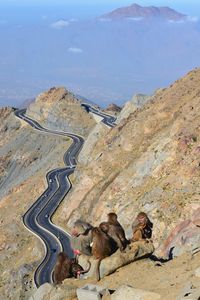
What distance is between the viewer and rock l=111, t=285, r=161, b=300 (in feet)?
68.3

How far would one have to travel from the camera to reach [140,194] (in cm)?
5691

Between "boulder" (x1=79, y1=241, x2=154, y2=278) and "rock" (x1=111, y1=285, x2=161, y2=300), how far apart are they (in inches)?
135

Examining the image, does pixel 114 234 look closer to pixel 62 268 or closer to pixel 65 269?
pixel 65 269

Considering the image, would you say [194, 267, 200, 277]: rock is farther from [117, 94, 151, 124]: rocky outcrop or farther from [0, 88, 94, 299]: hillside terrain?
[117, 94, 151, 124]: rocky outcrop

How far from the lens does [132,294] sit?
2119 cm

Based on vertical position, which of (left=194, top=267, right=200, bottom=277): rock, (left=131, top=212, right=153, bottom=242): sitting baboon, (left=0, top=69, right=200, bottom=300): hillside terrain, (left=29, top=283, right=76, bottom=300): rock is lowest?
(left=0, top=69, right=200, bottom=300): hillside terrain

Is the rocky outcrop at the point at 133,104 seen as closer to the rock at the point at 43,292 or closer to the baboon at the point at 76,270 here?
the baboon at the point at 76,270

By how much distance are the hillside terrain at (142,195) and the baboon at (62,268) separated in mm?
1168

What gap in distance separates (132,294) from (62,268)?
5.93 m

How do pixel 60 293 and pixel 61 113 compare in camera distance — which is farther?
pixel 61 113

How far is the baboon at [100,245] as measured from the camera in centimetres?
2444

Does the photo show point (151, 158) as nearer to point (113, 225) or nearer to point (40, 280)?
point (40, 280)

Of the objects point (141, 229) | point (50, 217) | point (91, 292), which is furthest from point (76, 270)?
point (50, 217)

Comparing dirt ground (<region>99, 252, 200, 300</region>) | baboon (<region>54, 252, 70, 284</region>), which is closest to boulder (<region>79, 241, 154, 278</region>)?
dirt ground (<region>99, 252, 200, 300</region>)
